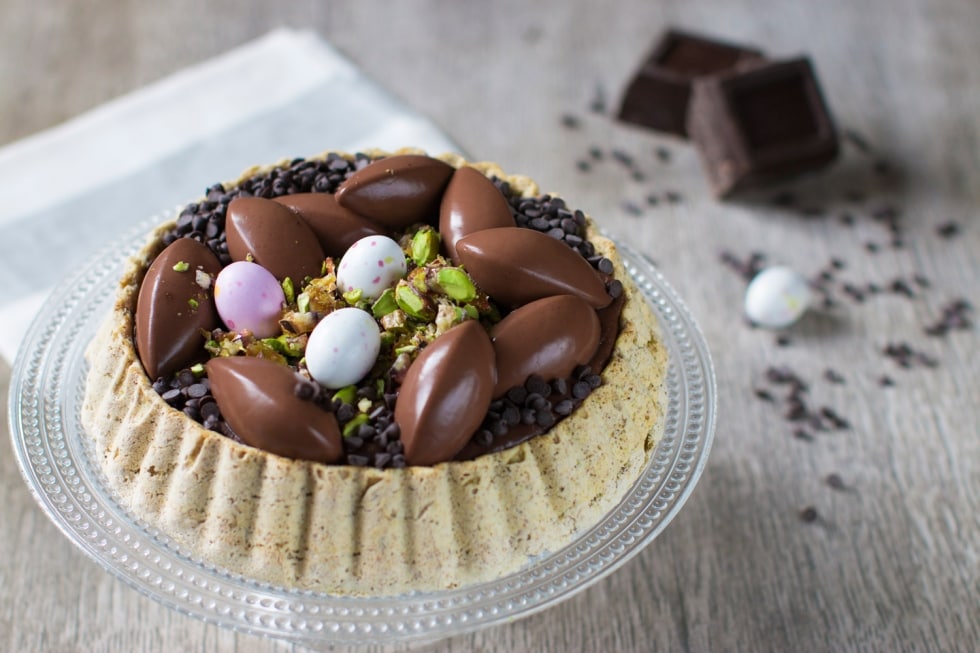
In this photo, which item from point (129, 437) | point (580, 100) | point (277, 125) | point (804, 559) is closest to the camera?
point (129, 437)

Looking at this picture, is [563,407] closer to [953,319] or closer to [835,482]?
[835,482]

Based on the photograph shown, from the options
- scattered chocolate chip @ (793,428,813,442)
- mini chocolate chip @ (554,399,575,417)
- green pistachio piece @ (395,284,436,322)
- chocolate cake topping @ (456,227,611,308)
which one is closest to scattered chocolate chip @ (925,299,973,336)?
scattered chocolate chip @ (793,428,813,442)

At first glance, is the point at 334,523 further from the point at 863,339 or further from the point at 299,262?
the point at 863,339

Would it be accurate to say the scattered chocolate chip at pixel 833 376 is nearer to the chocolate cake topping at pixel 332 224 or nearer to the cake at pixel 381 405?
the cake at pixel 381 405

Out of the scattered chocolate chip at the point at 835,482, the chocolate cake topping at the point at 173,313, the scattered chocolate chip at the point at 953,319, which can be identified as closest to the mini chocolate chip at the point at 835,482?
the scattered chocolate chip at the point at 835,482

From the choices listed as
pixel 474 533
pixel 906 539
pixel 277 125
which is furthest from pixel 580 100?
pixel 474 533

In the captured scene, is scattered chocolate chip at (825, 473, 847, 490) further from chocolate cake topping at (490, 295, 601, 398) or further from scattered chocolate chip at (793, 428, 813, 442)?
chocolate cake topping at (490, 295, 601, 398)

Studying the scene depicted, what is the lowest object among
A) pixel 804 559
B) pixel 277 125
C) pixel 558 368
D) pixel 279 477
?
pixel 804 559
